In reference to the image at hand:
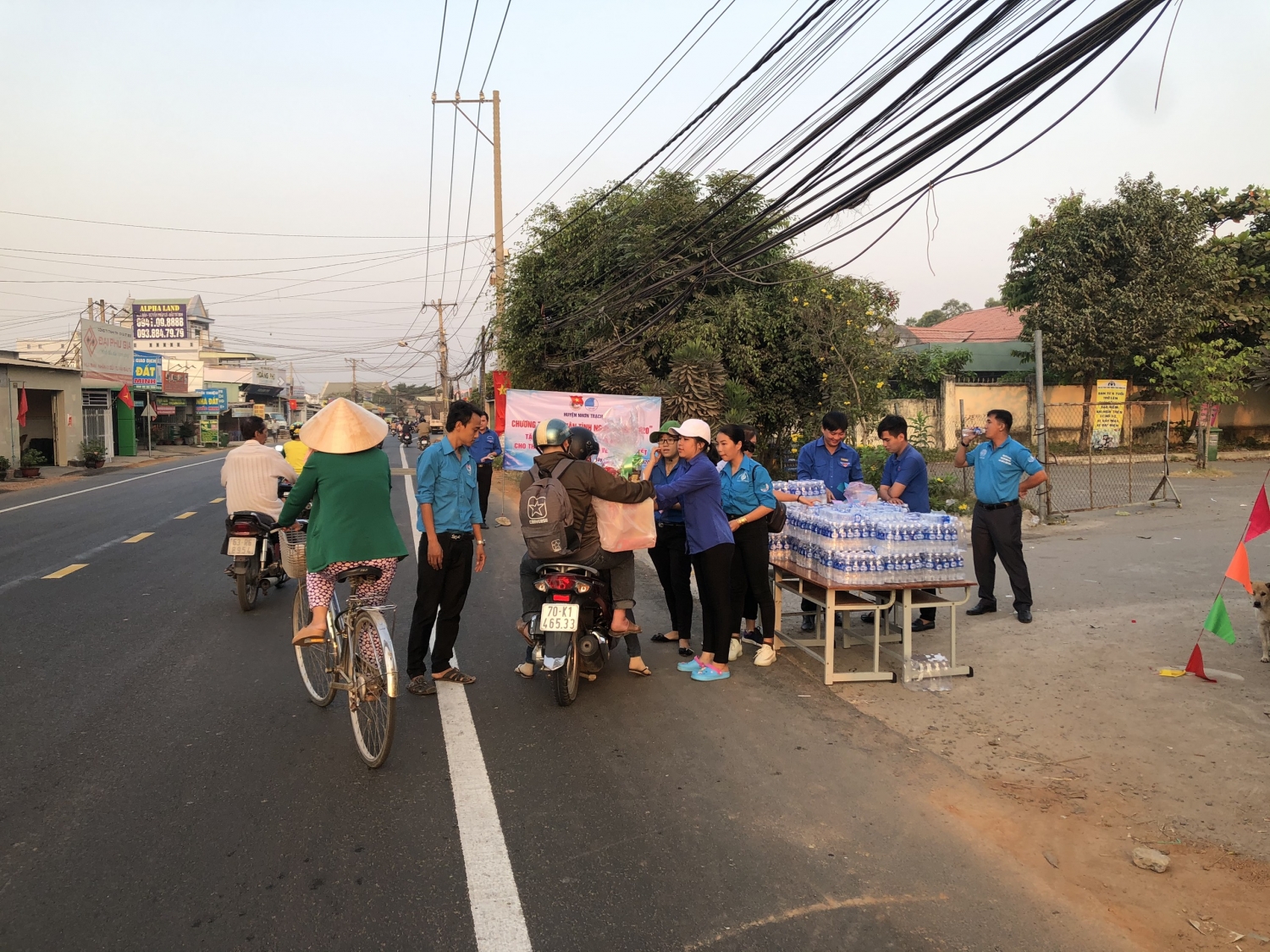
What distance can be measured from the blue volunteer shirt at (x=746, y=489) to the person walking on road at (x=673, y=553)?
0.41 meters

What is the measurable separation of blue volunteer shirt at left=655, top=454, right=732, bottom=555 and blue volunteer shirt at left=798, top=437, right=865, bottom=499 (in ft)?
6.21

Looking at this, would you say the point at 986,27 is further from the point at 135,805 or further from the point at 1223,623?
the point at 135,805

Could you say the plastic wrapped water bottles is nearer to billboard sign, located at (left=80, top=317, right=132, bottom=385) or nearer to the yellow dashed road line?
the yellow dashed road line

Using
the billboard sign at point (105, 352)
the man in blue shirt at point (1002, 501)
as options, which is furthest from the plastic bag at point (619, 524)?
the billboard sign at point (105, 352)

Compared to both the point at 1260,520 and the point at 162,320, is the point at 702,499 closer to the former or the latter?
the point at 1260,520

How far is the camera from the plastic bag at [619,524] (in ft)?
19.4

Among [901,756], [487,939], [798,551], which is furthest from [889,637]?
[487,939]

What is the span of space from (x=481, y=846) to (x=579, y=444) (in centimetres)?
277

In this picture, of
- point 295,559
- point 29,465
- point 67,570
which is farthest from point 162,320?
point 295,559

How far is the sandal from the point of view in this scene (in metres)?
6.00

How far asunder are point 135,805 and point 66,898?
0.82 metres

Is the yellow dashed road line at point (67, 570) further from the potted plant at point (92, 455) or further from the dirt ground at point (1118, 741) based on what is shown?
the potted plant at point (92, 455)

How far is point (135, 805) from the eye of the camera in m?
4.10

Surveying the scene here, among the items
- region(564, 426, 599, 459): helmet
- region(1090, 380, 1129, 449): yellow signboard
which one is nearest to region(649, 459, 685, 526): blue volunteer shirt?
region(564, 426, 599, 459): helmet
